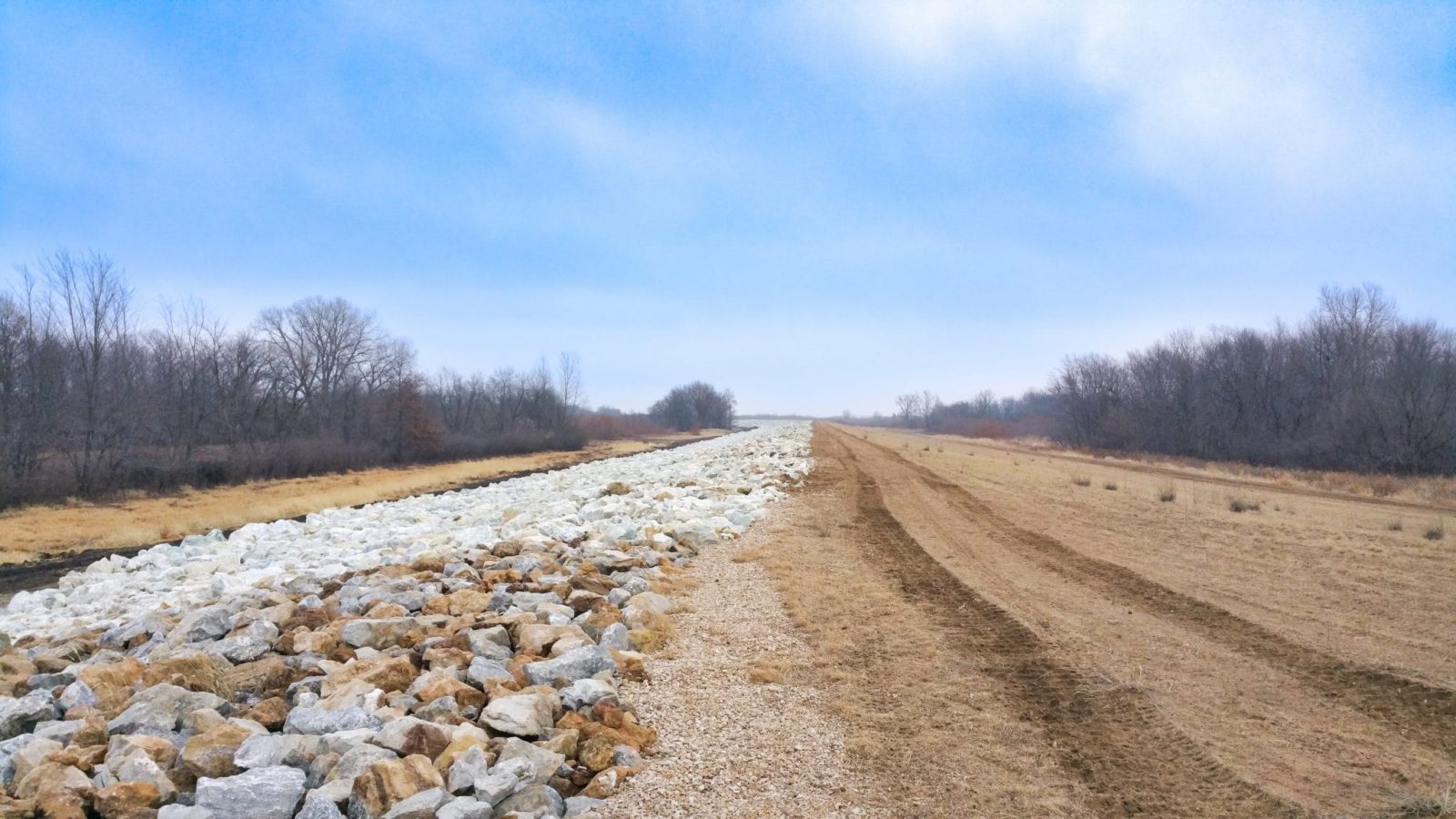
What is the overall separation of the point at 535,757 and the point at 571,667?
1.26m

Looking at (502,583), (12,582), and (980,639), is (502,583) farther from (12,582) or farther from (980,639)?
(12,582)

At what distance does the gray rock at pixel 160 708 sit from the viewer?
4.43 metres

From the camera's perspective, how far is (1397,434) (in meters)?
33.2

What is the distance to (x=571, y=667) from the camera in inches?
199

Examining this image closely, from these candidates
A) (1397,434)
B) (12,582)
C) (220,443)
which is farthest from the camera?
(220,443)

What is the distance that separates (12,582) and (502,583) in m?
13.2

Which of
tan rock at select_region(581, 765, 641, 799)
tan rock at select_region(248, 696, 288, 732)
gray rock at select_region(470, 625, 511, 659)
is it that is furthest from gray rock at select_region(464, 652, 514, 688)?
tan rock at select_region(581, 765, 641, 799)

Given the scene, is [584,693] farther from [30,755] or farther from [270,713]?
[30,755]

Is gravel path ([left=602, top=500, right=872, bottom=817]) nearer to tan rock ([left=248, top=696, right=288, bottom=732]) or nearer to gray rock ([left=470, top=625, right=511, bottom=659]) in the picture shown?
gray rock ([left=470, top=625, right=511, bottom=659])

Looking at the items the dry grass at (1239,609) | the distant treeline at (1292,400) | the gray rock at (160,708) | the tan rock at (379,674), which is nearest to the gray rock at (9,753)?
the gray rock at (160,708)

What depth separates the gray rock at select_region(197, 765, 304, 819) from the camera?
3.43m

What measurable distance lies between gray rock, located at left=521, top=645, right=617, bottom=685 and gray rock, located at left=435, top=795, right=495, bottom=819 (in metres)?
1.51

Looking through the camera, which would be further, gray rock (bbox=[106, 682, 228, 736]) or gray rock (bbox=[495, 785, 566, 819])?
gray rock (bbox=[106, 682, 228, 736])

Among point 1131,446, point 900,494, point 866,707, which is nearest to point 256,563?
point 866,707
